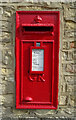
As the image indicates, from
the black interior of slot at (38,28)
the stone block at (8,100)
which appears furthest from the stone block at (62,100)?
the black interior of slot at (38,28)

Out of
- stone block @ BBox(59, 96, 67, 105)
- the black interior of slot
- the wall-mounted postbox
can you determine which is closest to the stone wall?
stone block @ BBox(59, 96, 67, 105)

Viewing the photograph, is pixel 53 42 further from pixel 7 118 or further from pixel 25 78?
pixel 7 118

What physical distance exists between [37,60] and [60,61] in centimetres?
38

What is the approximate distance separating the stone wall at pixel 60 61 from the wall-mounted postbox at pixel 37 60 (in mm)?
114

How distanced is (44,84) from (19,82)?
0.39m

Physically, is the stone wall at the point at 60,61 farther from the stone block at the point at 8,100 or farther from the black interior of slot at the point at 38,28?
the black interior of slot at the point at 38,28

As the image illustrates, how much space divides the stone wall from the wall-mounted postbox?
0.11 meters

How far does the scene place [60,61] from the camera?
239 cm

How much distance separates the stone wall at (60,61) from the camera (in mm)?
2350

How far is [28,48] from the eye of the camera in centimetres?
229

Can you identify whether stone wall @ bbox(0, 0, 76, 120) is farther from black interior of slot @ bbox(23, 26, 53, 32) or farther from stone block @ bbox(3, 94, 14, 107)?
black interior of slot @ bbox(23, 26, 53, 32)

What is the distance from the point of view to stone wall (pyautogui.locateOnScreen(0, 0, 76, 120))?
7.71 feet

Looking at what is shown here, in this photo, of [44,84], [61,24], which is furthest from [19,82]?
[61,24]

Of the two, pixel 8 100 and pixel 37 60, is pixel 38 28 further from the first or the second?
pixel 8 100
